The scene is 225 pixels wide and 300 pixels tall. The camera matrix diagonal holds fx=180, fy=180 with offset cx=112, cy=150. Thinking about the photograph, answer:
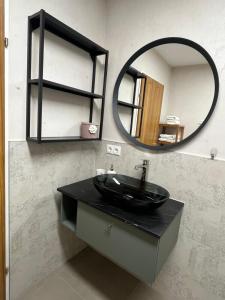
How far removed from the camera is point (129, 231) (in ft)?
3.52

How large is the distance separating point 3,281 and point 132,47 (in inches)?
81.2

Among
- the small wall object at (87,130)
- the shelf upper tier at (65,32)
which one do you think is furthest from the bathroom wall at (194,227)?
the shelf upper tier at (65,32)

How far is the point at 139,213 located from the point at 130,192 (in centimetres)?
30

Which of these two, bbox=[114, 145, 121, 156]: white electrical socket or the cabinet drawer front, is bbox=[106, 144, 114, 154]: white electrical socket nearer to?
bbox=[114, 145, 121, 156]: white electrical socket

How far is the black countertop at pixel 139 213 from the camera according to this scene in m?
1.02

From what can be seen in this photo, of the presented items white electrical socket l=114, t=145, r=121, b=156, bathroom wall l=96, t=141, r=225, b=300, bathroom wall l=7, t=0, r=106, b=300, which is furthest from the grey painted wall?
bathroom wall l=96, t=141, r=225, b=300

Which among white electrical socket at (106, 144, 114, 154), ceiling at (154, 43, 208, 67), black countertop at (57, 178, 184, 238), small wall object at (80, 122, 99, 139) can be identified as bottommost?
black countertop at (57, 178, 184, 238)

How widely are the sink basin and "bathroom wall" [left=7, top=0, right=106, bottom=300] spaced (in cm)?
39

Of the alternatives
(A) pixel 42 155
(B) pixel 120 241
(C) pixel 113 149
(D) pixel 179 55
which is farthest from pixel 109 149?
(D) pixel 179 55

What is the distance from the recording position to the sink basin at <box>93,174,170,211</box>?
112 centimetres

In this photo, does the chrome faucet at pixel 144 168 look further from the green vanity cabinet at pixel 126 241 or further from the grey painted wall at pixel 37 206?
the grey painted wall at pixel 37 206

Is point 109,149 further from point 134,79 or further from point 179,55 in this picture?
point 179,55

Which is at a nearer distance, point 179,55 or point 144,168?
point 179,55

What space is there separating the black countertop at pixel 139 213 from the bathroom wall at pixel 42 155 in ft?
0.75
